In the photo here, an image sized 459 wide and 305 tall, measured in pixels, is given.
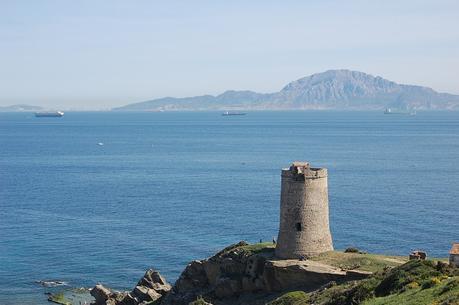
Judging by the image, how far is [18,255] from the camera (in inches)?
2842

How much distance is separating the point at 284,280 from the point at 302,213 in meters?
4.47

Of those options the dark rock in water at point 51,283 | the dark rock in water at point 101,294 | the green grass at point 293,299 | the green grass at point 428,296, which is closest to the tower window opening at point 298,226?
the green grass at point 293,299

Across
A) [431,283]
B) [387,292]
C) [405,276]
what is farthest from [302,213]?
[431,283]

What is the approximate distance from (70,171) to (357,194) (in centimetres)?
5992

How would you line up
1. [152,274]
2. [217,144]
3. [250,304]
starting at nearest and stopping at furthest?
[250,304] < [152,274] < [217,144]

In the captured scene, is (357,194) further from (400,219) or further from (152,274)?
(152,274)

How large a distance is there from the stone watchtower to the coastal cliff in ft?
3.08

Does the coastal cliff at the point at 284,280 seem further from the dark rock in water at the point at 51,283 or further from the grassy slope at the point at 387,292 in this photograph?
the dark rock in water at the point at 51,283

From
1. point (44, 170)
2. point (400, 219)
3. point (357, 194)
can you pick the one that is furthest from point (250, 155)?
point (400, 219)

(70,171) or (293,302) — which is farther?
(70,171)

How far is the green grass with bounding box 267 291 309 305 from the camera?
40062mm

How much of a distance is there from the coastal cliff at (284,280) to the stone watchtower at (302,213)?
3.08 feet

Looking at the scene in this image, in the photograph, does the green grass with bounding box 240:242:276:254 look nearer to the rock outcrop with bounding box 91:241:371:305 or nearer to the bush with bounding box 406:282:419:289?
the rock outcrop with bounding box 91:241:371:305

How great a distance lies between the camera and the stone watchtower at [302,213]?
4656 cm
